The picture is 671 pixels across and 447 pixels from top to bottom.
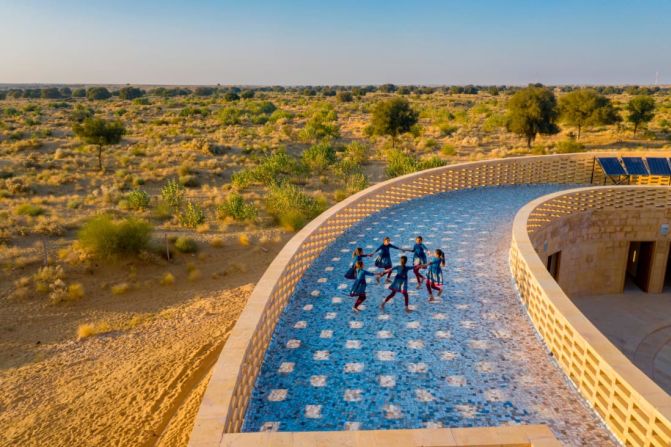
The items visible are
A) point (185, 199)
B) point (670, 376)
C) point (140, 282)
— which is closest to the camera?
point (670, 376)

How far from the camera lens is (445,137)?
41.9m

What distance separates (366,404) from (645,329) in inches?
473

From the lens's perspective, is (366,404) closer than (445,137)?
Yes

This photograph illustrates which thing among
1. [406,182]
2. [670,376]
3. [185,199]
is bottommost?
[670,376]

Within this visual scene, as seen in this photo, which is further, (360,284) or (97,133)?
(97,133)

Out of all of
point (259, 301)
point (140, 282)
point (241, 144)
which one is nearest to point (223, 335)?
point (140, 282)

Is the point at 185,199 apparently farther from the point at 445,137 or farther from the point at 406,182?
the point at 445,137

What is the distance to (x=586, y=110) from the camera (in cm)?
3788

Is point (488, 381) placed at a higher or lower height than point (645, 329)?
higher

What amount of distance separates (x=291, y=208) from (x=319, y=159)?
9.17 metres

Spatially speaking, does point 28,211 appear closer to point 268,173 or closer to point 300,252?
point 268,173

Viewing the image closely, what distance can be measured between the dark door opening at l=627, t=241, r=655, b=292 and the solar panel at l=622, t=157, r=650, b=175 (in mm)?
2740

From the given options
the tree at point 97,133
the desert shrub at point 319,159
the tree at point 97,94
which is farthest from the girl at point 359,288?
the tree at point 97,94

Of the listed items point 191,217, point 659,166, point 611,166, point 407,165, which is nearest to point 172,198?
point 191,217
